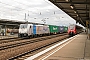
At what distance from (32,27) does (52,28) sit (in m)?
18.0

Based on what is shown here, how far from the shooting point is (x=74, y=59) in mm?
10078

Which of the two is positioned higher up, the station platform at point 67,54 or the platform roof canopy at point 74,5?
the platform roof canopy at point 74,5

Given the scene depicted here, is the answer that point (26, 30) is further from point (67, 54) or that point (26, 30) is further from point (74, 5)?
point (67, 54)

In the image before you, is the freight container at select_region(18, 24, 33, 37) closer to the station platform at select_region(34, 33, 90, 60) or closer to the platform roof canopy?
the platform roof canopy

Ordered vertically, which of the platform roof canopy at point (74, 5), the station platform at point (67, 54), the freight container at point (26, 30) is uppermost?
the platform roof canopy at point (74, 5)

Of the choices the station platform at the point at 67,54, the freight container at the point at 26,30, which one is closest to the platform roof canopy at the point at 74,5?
the station platform at the point at 67,54

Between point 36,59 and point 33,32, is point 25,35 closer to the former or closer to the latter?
point 33,32

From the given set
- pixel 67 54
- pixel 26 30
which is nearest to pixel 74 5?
pixel 26 30

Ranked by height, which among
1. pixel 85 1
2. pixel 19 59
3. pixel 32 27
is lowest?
pixel 19 59

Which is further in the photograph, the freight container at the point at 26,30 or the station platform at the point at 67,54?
the freight container at the point at 26,30

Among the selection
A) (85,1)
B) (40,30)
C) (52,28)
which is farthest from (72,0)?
(52,28)

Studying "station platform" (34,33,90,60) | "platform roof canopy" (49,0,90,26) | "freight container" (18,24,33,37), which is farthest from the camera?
"freight container" (18,24,33,37)

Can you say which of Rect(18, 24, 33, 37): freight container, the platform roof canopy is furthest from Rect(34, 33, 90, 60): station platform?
Rect(18, 24, 33, 37): freight container

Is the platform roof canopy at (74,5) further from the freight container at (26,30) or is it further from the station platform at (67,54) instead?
the freight container at (26,30)
